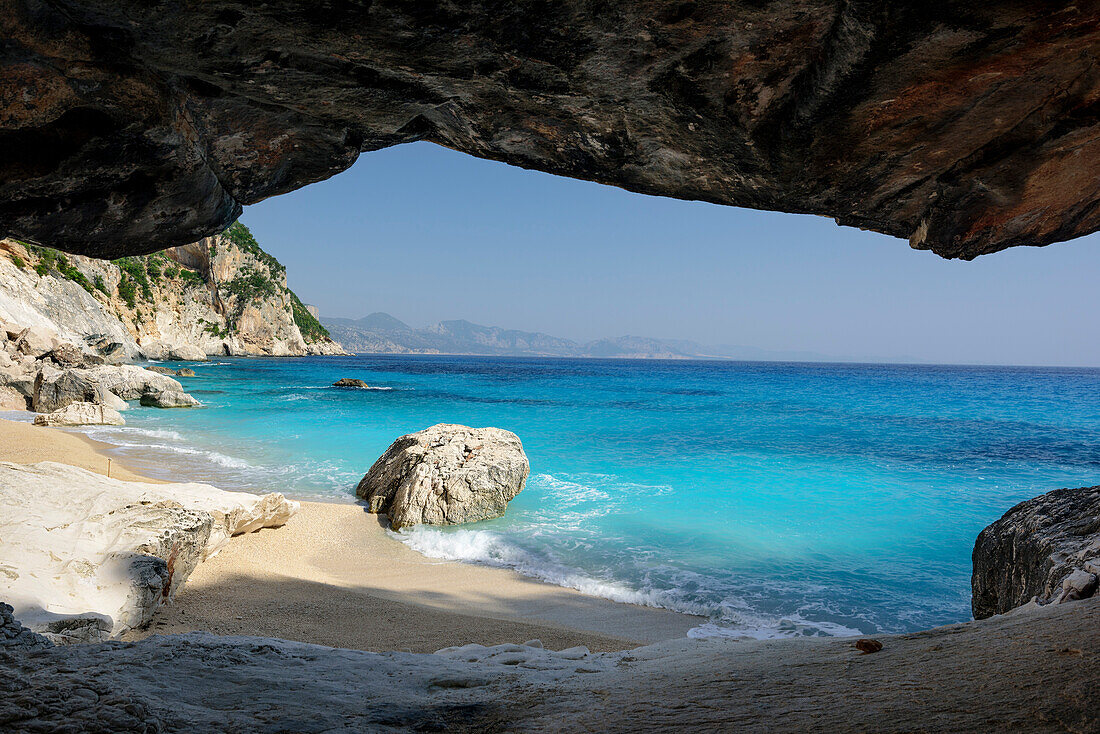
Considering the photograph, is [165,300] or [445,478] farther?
[165,300]

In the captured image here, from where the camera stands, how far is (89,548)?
4777 mm

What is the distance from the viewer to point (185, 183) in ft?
12.0

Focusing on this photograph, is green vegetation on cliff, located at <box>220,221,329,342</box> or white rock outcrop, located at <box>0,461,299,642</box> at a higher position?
green vegetation on cliff, located at <box>220,221,329,342</box>

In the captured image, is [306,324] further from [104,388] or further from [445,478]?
[445,478]

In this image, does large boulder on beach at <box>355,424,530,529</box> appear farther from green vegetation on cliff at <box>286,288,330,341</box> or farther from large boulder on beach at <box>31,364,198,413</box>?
green vegetation on cliff at <box>286,288,330,341</box>

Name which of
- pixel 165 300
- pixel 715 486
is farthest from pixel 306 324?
pixel 715 486

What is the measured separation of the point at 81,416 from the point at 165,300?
6019cm

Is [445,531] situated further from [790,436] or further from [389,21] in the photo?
[790,436]

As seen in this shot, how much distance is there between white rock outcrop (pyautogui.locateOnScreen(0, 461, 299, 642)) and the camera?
12.9 ft

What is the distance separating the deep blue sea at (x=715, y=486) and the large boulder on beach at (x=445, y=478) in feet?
1.24

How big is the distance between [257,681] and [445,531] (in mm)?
6635

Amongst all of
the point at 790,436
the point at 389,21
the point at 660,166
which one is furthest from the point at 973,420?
the point at 389,21

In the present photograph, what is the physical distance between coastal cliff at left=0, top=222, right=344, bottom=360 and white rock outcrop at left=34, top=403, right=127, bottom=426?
377 inches

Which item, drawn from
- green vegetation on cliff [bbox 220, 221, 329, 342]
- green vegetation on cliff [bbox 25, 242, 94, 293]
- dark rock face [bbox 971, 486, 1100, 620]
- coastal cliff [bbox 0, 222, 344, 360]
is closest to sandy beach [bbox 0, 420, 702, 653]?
dark rock face [bbox 971, 486, 1100, 620]
